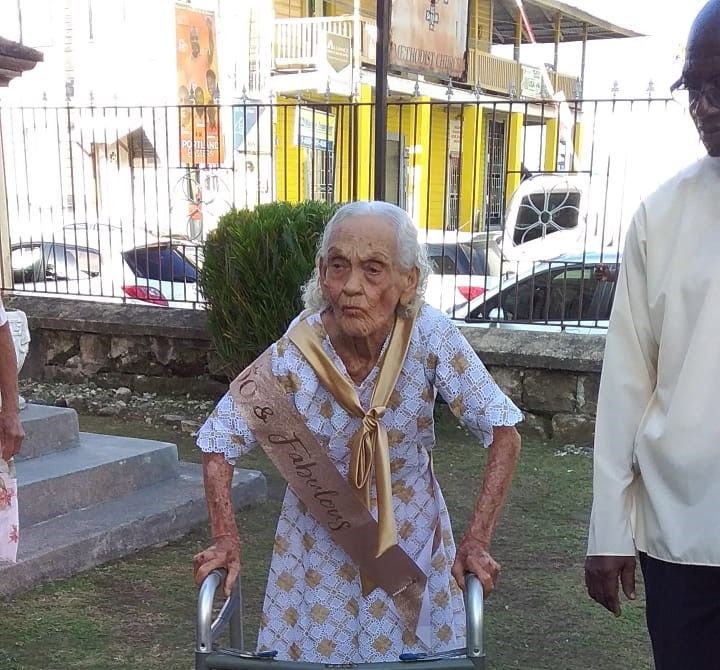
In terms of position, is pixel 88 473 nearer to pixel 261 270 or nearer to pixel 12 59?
pixel 12 59

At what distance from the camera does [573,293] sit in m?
6.80

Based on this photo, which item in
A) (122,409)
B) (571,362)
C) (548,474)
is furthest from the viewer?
(122,409)

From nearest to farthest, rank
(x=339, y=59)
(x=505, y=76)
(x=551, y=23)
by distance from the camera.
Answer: (x=339, y=59)
(x=505, y=76)
(x=551, y=23)

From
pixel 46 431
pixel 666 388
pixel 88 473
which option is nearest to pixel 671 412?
pixel 666 388

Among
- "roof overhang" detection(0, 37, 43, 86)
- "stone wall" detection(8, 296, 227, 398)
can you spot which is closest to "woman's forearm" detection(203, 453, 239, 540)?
"roof overhang" detection(0, 37, 43, 86)

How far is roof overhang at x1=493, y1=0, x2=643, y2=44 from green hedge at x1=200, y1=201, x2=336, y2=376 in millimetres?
17496

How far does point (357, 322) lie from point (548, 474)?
12.7ft

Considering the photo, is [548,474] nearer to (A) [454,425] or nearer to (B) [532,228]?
(A) [454,425]

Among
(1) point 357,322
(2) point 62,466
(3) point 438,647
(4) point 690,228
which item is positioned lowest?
(2) point 62,466

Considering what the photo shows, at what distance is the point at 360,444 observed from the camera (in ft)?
6.82

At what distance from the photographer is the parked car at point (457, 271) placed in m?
6.98

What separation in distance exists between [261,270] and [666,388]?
491 centimetres

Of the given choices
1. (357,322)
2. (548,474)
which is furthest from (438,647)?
(548,474)

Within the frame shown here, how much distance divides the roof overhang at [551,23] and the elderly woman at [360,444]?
2150 cm
